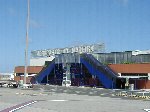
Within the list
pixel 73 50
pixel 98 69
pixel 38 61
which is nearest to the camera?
pixel 98 69

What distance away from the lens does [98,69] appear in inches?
2726

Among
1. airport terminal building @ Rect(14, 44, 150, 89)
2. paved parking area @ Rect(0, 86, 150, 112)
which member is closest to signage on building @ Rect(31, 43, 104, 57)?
airport terminal building @ Rect(14, 44, 150, 89)

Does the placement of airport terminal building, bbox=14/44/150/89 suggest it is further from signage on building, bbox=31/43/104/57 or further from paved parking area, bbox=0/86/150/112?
paved parking area, bbox=0/86/150/112

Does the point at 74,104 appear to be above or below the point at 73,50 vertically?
below

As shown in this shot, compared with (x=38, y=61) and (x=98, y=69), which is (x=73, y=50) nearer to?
(x=38, y=61)

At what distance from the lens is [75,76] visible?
78.2 metres

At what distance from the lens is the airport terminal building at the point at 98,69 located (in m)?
67.0

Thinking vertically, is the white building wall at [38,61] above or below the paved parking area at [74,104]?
above

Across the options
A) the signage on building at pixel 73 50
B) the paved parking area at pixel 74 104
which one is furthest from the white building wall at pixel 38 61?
the paved parking area at pixel 74 104

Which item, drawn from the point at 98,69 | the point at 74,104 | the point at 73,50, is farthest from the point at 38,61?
the point at 74,104

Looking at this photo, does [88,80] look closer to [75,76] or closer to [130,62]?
[75,76]

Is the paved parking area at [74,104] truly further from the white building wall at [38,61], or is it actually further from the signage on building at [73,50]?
the white building wall at [38,61]

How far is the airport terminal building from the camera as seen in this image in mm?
67000

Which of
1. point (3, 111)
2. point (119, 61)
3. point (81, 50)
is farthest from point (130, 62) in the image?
point (3, 111)
